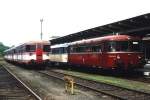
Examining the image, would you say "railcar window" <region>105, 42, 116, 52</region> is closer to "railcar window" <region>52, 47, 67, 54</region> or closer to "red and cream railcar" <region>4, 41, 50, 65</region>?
"red and cream railcar" <region>4, 41, 50, 65</region>

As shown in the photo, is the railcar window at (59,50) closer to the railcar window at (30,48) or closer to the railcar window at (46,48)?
the railcar window at (46,48)

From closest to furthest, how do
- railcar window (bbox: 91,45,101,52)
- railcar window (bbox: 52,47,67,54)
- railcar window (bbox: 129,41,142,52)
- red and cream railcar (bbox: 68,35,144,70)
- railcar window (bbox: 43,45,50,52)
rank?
red and cream railcar (bbox: 68,35,144,70), railcar window (bbox: 129,41,142,52), railcar window (bbox: 91,45,101,52), railcar window (bbox: 43,45,50,52), railcar window (bbox: 52,47,67,54)

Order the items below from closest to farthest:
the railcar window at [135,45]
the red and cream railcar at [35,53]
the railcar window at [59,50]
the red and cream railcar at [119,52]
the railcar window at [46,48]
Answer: the red and cream railcar at [119,52] < the railcar window at [135,45] < the red and cream railcar at [35,53] < the railcar window at [46,48] < the railcar window at [59,50]

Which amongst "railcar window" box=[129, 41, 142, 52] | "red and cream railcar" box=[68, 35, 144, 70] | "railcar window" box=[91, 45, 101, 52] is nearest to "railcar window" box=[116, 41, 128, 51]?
"red and cream railcar" box=[68, 35, 144, 70]

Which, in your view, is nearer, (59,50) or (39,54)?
(39,54)

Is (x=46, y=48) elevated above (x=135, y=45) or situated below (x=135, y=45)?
above

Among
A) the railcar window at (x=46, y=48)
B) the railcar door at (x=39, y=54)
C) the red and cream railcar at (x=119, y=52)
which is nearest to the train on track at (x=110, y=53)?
the red and cream railcar at (x=119, y=52)

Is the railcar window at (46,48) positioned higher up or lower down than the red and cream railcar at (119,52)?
higher up

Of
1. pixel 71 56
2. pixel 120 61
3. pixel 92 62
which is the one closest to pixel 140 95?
pixel 120 61

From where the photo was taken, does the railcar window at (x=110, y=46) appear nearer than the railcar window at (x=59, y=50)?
Yes

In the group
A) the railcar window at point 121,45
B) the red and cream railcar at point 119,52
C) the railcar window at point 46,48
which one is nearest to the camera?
the red and cream railcar at point 119,52

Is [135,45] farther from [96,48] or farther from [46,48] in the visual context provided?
[46,48]

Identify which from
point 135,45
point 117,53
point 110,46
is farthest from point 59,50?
point 117,53

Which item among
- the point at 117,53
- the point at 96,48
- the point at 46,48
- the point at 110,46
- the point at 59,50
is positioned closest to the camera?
the point at 117,53
